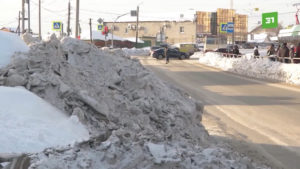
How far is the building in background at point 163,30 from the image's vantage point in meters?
99.1

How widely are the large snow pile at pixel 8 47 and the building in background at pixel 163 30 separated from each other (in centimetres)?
8759

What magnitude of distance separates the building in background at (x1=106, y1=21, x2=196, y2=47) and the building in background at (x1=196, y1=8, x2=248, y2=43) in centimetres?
406

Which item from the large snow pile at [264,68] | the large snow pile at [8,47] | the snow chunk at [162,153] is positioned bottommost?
the snow chunk at [162,153]

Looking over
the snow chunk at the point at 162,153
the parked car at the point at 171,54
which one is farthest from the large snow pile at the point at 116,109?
the parked car at the point at 171,54

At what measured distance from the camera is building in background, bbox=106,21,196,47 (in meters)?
99.1

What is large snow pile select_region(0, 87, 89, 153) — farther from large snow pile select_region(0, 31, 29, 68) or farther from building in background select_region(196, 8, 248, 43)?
building in background select_region(196, 8, 248, 43)

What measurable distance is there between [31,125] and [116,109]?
1945 mm

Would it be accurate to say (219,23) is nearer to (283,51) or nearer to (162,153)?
(283,51)

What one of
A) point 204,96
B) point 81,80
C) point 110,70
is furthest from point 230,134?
point 204,96

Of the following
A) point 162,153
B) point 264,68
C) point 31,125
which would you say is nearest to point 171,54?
point 264,68

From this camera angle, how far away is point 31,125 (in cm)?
572

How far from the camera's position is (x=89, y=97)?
690 cm

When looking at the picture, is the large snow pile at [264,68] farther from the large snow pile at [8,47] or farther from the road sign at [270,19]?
the large snow pile at [8,47]

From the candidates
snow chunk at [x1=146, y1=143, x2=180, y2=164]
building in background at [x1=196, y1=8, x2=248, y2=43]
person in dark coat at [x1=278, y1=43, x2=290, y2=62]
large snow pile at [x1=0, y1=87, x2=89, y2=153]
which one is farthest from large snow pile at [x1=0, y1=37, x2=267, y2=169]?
building in background at [x1=196, y1=8, x2=248, y2=43]
